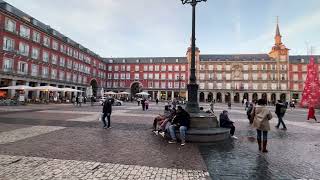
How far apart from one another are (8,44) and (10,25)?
2824mm

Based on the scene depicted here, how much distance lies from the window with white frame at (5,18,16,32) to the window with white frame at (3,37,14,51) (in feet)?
4.70

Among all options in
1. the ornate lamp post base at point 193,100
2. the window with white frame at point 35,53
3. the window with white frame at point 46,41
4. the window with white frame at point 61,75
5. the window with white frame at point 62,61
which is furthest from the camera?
the window with white frame at point 62,61

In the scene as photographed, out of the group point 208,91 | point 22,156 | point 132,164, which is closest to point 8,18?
point 22,156

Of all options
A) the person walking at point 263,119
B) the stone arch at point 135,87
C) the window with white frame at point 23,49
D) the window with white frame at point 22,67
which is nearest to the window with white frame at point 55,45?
the window with white frame at point 23,49

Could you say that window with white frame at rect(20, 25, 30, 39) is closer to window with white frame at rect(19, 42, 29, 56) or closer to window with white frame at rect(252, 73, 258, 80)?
window with white frame at rect(19, 42, 29, 56)

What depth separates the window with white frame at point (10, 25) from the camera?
31906 millimetres

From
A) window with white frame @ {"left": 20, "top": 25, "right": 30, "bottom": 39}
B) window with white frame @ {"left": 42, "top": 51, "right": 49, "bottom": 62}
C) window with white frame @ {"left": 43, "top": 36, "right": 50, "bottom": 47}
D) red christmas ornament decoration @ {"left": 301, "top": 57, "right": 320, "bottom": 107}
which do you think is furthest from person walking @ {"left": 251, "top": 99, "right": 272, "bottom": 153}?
window with white frame @ {"left": 43, "top": 36, "right": 50, "bottom": 47}

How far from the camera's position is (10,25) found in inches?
1283

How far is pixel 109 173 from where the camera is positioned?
462 centimetres

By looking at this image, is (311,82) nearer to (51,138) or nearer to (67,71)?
(51,138)

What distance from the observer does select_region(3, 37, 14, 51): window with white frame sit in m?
31.8

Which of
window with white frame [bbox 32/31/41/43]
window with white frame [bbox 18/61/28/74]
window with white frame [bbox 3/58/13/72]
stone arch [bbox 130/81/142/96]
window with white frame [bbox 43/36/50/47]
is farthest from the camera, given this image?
stone arch [bbox 130/81/142/96]

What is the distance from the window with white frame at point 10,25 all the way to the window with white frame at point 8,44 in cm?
143

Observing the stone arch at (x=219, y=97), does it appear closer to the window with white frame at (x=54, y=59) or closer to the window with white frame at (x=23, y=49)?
the window with white frame at (x=54, y=59)
